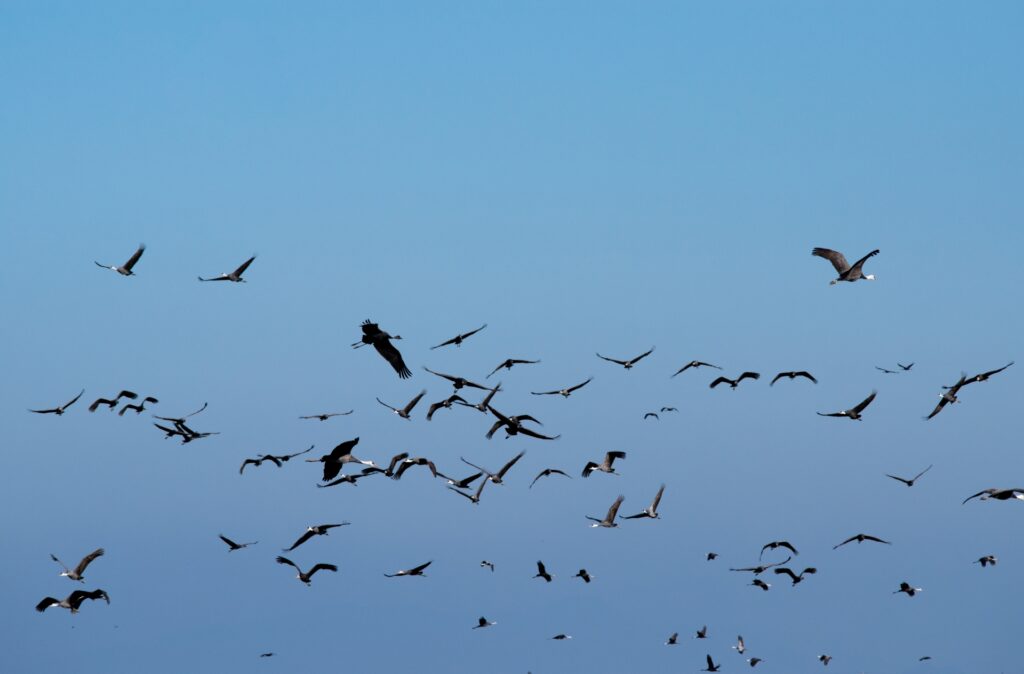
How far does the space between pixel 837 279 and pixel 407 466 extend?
18616 millimetres

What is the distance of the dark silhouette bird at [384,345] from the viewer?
2391 inches

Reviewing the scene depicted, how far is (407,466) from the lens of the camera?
212 feet

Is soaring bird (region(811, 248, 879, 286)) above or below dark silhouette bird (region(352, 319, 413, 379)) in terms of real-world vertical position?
above

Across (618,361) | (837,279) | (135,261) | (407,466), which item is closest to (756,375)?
(618,361)

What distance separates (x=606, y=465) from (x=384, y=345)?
1505 centimetres

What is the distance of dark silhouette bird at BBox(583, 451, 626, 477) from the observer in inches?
2798

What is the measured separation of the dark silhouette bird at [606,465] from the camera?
7106cm

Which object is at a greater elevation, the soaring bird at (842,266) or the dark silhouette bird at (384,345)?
the soaring bird at (842,266)

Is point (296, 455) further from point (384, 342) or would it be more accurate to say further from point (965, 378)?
point (965, 378)

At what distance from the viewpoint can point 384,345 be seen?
61375 millimetres

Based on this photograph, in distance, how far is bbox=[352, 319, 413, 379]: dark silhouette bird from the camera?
60.7 meters

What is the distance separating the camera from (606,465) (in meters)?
72.2

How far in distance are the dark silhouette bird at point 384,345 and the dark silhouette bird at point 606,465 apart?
38.9 feet

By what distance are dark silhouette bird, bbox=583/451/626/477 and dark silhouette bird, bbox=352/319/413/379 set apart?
11858 millimetres
